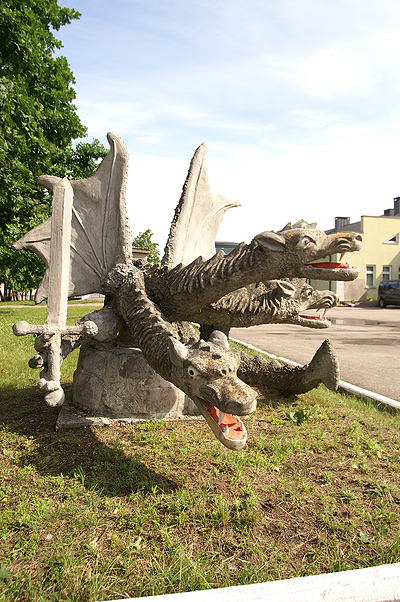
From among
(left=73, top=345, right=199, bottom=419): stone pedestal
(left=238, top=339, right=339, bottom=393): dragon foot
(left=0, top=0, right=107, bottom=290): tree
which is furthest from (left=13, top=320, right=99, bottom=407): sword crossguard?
(left=0, top=0, right=107, bottom=290): tree

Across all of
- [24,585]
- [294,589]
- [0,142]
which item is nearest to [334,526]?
[294,589]

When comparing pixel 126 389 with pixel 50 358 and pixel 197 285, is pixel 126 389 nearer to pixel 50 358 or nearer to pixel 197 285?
pixel 50 358

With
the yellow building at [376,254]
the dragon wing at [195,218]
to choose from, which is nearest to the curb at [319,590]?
the dragon wing at [195,218]

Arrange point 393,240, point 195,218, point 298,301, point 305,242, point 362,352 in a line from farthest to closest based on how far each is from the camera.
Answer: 1. point 393,240
2. point 362,352
3. point 195,218
4. point 298,301
5. point 305,242

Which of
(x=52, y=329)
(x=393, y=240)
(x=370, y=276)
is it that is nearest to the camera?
(x=52, y=329)

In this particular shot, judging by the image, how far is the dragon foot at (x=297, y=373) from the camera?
14.1ft

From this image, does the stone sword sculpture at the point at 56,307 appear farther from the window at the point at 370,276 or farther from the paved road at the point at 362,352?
the window at the point at 370,276

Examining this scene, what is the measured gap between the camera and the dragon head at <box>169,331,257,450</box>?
2.47m

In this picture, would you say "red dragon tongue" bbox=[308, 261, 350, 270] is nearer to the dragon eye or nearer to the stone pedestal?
the dragon eye

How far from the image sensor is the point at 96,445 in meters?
3.56

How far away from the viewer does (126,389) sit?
4.08m

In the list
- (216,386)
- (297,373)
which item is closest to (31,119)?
(297,373)

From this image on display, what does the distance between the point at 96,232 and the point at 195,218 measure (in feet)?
3.77

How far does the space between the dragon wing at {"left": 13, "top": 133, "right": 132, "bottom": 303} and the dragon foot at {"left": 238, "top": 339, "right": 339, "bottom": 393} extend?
1.93m
